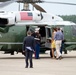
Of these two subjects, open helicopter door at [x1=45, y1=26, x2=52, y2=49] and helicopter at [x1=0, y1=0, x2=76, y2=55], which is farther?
open helicopter door at [x1=45, y1=26, x2=52, y2=49]

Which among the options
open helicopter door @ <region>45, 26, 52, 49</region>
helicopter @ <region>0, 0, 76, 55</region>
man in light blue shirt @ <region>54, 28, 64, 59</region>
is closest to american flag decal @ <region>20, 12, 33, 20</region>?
helicopter @ <region>0, 0, 76, 55</region>

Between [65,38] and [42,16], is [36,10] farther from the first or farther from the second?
[65,38]

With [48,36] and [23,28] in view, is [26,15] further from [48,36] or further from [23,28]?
[48,36]

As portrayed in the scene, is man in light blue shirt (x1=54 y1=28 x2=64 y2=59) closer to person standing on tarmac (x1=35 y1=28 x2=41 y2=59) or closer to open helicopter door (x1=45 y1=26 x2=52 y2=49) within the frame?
person standing on tarmac (x1=35 y1=28 x2=41 y2=59)

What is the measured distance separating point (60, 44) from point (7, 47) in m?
3.09

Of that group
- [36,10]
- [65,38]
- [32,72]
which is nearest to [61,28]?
[65,38]

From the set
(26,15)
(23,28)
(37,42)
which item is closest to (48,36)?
(37,42)

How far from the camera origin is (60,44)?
20984mm

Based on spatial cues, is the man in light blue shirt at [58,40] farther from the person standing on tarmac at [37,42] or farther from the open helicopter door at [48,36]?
the open helicopter door at [48,36]

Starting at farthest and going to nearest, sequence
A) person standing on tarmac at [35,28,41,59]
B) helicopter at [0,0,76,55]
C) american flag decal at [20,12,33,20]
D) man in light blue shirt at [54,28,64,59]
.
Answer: american flag decal at [20,12,33,20] → helicopter at [0,0,76,55] → person standing on tarmac at [35,28,41,59] → man in light blue shirt at [54,28,64,59]

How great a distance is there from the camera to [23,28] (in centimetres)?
2227

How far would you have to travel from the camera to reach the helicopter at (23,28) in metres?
21.9

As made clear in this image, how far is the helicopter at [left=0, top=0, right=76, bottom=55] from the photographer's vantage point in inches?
861

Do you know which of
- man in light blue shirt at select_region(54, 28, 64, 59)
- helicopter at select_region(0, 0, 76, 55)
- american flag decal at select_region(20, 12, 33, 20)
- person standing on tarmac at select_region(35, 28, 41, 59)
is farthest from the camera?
american flag decal at select_region(20, 12, 33, 20)
